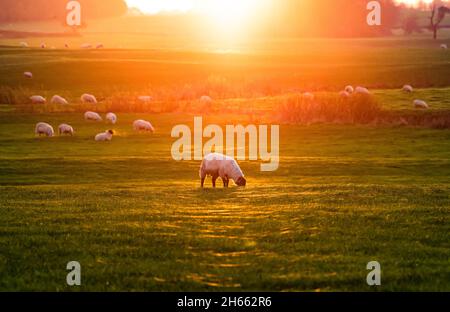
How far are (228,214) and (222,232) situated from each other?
271cm

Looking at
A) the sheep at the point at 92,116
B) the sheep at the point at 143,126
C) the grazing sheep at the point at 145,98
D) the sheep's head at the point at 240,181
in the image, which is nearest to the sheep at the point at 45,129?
the sheep at the point at 143,126

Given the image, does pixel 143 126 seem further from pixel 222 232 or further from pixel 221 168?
pixel 222 232

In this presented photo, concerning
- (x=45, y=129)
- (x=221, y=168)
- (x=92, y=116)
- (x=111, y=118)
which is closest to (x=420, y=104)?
(x=111, y=118)

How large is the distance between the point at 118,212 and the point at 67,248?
15.7 ft

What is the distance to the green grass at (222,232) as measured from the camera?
12.8 m

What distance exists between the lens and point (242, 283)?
12.4 m

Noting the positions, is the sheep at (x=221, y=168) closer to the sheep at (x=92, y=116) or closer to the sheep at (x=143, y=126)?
the sheep at (x=143, y=126)

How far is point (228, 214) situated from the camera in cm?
1919

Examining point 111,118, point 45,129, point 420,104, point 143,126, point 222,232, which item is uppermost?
point 420,104

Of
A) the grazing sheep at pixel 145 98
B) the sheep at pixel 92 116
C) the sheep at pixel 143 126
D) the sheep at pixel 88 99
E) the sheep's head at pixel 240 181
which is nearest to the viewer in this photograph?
the sheep's head at pixel 240 181

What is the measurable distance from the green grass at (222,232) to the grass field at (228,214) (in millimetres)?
42

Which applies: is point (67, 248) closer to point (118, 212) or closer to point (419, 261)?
point (118, 212)
